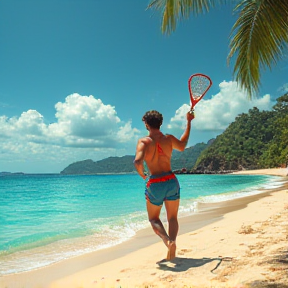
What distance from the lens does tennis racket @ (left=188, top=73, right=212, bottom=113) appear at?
4.33m

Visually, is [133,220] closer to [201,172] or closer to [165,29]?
[165,29]

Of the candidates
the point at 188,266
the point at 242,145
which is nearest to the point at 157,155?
the point at 188,266

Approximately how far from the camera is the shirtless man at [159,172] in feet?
12.5

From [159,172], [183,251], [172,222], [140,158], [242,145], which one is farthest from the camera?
[242,145]

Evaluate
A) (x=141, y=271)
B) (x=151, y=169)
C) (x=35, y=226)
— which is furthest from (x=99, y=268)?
(x=35, y=226)

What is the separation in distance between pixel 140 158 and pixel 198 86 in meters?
1.58

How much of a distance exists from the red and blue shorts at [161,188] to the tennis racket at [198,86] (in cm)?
121

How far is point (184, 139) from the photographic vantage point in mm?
4016

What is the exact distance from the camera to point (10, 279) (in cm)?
417

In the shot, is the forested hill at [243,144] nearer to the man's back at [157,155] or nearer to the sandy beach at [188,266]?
the sandy beach at [188,266]

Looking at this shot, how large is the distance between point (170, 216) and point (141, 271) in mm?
786

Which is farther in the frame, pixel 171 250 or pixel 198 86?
pixel 198 86

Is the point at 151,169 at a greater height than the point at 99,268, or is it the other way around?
the point at 151,169

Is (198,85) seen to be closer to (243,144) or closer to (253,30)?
(253,30)
